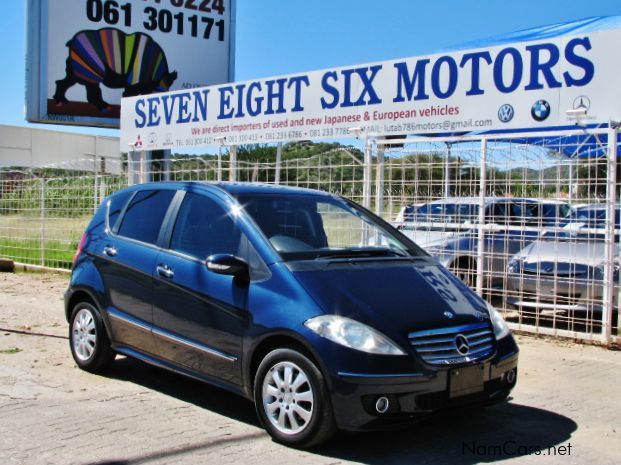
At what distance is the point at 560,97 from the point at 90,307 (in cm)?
556

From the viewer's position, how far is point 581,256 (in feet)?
26.1

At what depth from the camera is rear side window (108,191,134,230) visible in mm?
6223

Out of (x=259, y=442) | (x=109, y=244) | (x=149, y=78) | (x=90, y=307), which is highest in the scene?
(x=149, y=78)

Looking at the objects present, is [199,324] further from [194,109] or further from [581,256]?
[194,109]

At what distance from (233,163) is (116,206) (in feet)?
16.8

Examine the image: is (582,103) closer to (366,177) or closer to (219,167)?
(366,177)

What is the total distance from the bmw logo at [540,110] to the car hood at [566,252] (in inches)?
57.0

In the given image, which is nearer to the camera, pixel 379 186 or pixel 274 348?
pixel 274 348

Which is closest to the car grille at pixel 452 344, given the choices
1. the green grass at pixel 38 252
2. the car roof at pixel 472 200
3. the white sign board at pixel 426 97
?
the car roof at pixel 472 200

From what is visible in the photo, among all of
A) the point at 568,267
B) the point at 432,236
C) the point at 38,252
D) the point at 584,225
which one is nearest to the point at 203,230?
the point at 432,236

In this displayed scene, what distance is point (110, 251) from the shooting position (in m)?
5.98

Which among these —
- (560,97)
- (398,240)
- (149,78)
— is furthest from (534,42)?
(149,78)

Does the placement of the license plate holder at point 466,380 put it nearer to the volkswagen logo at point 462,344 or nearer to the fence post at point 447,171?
the volkswagen logo at point 462,344

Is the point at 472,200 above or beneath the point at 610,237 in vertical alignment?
above
